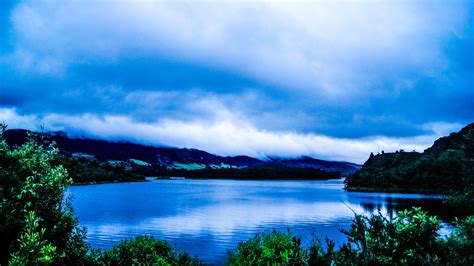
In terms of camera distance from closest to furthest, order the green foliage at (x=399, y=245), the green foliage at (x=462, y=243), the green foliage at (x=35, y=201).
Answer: the green foliage at (x=399, y=245) → the green foliage at (x=462, y=243) → the green foliage at (x=35, y=201)

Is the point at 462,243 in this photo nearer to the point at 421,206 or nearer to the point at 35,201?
the point at 35,201

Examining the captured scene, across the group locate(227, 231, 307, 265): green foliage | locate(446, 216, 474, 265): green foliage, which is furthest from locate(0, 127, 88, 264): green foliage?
locate(446, 216, 474, 265): green foliage

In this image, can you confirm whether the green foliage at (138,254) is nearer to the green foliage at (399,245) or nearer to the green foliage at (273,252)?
the green foliage at (273,252)

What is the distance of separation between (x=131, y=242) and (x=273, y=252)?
9682 millimetres

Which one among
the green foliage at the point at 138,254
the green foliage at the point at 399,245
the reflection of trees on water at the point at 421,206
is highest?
the green foliage at the point at 399,245

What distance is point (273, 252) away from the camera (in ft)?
85.1

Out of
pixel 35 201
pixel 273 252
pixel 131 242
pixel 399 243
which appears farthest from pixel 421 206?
pixel 35 201

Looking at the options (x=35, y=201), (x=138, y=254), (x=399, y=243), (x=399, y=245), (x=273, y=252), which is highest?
(x=35, y=201)

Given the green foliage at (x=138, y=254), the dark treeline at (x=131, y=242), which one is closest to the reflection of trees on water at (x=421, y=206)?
the dark treeline at (x=131, y=242)

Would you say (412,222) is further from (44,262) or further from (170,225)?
(170,225)

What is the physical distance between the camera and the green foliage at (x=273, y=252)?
24.8 meters

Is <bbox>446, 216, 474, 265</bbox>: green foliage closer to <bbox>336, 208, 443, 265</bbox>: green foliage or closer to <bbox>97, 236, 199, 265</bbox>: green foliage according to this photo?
<bbox>336, 208, 443, 265</bbox>: green foliage

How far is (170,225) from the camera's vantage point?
96000mm

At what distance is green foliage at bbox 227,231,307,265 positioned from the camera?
81.5ft
